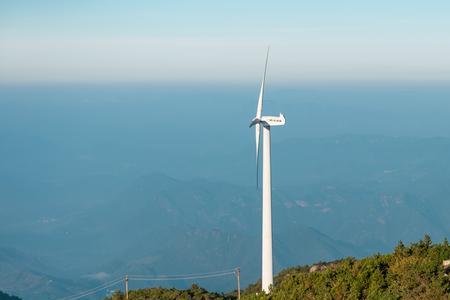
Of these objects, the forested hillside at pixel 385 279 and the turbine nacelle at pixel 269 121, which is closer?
the forested hillside at pixel 385 279

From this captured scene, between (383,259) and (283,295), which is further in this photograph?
(383,259)

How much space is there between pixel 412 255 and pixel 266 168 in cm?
1347

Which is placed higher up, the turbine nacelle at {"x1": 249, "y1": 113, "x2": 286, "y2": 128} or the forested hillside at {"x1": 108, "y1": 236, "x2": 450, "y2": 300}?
the turbine nacelle at {"x1": 249, "y1": 113, "x2": 286, "y2": 128}

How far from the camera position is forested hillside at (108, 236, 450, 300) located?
139 ft

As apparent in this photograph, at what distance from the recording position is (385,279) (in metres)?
45.5

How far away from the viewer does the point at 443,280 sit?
142ft

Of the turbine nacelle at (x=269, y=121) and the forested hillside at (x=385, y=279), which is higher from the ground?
the turbine nacelle at (x=269, y=121)

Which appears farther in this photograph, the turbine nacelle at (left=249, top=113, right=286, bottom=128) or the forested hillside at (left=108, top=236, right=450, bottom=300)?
the turbine nacelle at (left=249, top=113, right=286, bottom=128)

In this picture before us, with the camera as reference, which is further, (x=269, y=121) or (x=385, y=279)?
(x=269, y=121)

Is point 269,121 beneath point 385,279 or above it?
above

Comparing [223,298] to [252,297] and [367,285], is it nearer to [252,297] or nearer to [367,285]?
[252,297]

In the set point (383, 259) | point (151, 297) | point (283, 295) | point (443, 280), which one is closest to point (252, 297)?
point (283, 295)

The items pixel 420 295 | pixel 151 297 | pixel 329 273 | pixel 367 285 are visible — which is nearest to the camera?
pixel 420 295

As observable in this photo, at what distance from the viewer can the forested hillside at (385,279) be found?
42.4m
